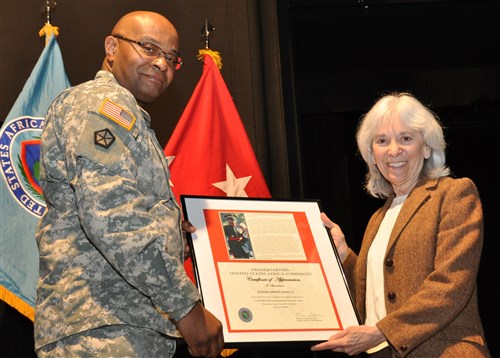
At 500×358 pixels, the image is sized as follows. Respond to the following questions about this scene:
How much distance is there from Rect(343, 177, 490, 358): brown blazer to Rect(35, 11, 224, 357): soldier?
31.9 inches

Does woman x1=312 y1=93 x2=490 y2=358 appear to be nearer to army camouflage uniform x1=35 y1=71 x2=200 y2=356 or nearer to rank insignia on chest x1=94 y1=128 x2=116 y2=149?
army camouflage uniform x1=35 y1=71 x2=200 y2=356

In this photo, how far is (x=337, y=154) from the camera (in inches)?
251

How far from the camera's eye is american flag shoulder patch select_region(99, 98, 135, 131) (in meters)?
2.33

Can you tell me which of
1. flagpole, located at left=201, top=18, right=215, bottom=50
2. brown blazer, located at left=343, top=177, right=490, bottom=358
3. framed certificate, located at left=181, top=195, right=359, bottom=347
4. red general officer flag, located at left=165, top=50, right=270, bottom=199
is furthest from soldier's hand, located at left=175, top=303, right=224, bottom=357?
flagpole, located at left=201, top=18, right=215, bottom=50

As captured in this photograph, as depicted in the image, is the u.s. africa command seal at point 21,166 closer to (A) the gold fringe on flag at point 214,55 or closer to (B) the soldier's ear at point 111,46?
(A) the gold fringe on flag at point 214,55

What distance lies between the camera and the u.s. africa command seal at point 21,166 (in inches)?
153

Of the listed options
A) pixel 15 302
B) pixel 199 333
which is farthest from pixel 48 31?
pixel 199 333

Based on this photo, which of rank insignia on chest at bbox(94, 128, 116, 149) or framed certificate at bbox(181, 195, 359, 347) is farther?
framed certificate at bbox(181, 195, 359, 347)

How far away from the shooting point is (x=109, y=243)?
7.18ft

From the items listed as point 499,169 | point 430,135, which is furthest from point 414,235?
point 499,169

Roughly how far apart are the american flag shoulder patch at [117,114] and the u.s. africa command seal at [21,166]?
5.54 feet

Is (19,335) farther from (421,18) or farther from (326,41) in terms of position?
(421,18)

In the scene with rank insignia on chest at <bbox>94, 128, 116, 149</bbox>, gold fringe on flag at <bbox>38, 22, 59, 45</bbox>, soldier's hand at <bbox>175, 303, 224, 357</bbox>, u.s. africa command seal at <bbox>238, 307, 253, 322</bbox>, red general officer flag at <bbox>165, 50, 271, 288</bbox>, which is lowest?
u.s. africa command seal at <bbox>238, 307, 253, 322</bbox>

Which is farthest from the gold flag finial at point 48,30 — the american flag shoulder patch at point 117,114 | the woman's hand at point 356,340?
the woman's hand at point 356,340
